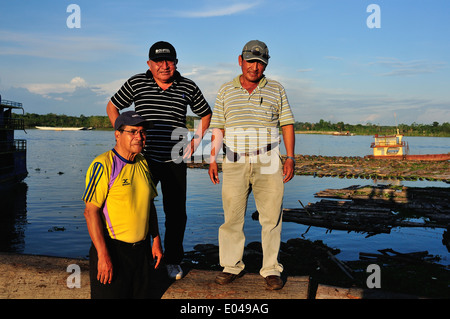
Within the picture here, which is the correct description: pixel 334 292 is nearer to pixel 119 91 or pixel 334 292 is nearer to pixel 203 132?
pixel 203 132

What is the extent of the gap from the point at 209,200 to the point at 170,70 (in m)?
19.6

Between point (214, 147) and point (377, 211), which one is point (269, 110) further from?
point (377, 211)

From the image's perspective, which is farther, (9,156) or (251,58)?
(9,156)

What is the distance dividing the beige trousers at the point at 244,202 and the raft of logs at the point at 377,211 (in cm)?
1205

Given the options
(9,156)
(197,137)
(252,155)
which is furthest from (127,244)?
(9,156)

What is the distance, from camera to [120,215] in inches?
146

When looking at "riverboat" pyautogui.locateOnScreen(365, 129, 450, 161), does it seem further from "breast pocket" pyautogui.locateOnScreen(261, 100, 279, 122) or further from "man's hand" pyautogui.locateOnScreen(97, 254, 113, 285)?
"man's hand" pyautogui.locateOnScreen(97, 254, 113, 285)

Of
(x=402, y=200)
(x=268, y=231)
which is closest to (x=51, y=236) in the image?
(x=268, y=231)

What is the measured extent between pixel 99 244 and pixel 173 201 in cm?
166

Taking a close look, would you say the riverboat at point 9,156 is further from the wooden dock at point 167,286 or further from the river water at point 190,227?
the wooden dock at point 167,286

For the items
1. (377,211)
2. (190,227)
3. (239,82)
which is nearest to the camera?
(239,82)

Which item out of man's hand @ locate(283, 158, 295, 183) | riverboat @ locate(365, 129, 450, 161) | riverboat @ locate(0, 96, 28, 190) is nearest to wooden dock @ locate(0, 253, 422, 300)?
man's hand @ locate(283, 158, 295, 183)

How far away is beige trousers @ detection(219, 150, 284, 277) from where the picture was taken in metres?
4.64

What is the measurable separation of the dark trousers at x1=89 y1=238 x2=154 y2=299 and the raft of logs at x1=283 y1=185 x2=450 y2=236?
524 inches
